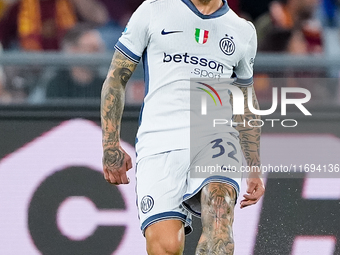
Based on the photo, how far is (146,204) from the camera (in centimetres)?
353

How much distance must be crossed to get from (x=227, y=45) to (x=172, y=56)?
329mm

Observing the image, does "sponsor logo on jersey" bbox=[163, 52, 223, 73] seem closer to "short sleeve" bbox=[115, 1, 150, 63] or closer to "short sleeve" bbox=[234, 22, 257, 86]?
"short sleeve" bbox=[115, 1, 150, 63]

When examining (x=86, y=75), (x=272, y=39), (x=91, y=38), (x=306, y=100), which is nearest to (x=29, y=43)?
(x=91, y=38)

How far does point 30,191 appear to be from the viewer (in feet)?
15.9

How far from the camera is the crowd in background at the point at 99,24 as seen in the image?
6.26 metres

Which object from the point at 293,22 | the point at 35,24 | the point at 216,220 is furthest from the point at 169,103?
the point at 293,22

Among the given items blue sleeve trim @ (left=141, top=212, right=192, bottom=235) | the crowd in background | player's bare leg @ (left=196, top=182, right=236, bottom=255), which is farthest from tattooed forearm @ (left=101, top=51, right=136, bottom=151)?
the crowd in background

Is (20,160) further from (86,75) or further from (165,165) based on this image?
(165,165)

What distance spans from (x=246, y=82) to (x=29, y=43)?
125 inches

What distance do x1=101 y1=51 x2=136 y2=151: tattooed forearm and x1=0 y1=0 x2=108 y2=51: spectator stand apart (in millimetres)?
2907

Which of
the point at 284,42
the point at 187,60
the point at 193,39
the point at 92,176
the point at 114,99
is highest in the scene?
the point at 193,39

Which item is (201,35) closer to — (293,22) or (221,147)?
(221,147)

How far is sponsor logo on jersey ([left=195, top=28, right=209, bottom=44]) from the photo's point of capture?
3.64 metres

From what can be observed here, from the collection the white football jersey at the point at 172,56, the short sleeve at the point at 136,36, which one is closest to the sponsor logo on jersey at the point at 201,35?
the white football jersey at the point at 172,56
